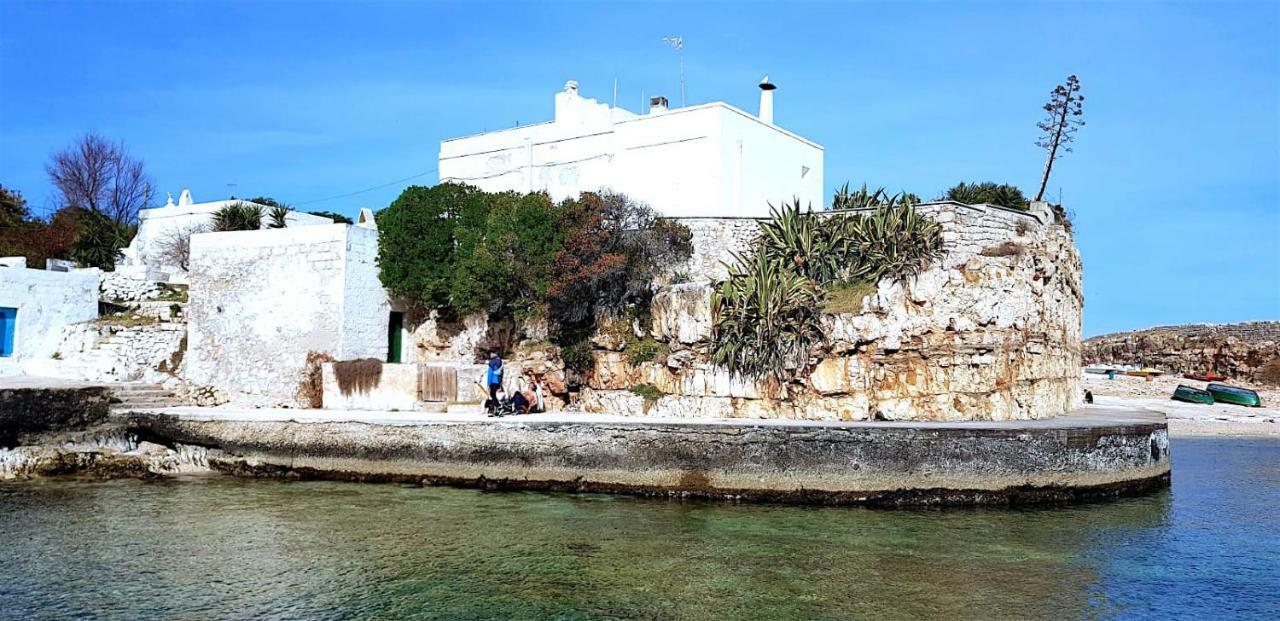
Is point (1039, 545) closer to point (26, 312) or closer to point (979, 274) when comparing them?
point (979, 274)

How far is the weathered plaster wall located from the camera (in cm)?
2067

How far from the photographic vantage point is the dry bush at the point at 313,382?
2041cm

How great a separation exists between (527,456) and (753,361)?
5.04m

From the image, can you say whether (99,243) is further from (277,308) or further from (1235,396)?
(1235,396)

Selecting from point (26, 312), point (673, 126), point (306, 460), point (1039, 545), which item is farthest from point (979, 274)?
point (26, 312)

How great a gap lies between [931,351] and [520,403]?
7998 mm

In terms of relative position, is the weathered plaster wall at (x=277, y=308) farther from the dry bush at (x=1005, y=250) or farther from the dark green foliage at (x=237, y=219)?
the dry bush at (x=1005, y=250)

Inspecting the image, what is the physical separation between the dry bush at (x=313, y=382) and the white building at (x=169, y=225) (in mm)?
8857

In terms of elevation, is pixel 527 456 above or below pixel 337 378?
below

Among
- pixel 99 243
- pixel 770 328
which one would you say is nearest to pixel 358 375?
pixel 770 328

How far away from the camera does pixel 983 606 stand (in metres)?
9.44

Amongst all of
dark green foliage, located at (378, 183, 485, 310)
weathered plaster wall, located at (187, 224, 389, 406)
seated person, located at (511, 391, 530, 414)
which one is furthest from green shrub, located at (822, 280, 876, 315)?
weathered plaster wall, located at (187, 224, 389, 406)

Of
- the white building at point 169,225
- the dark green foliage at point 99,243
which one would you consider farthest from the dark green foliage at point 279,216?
the dark green foliage at point 99,243

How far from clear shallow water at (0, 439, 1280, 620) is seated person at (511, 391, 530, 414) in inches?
117
